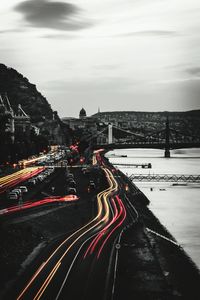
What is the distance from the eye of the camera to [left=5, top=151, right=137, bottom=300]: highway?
2273 centimetres

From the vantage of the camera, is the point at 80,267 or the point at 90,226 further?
the point at 90,226

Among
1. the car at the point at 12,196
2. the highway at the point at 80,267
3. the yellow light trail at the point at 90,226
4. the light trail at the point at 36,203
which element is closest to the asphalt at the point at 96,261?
the highway at the point at 80,267

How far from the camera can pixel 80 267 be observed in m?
26.6

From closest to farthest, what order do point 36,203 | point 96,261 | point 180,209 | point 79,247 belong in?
1. point 96,261
2. point 79,247
3. point 36,203
4. point 180,209

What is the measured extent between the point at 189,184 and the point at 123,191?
25.8 metres

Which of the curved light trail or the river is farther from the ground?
the curved light trail

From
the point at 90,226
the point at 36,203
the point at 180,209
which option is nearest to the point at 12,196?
the point at 36,203

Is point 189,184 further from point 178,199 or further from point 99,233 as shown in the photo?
point 99,233

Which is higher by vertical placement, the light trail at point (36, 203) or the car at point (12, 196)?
the car at point (12, 196)

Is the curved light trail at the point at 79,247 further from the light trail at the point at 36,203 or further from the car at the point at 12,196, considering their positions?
the car at the point at 12,196

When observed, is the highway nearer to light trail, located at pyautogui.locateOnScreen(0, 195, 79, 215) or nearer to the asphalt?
the asphalt

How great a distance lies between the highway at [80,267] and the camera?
74.6 feet

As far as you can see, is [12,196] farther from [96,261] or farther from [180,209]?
[180,209]

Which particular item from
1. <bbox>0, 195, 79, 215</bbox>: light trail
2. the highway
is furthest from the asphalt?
<bbox>0, 195, 79, 215</bbox>: light trail
